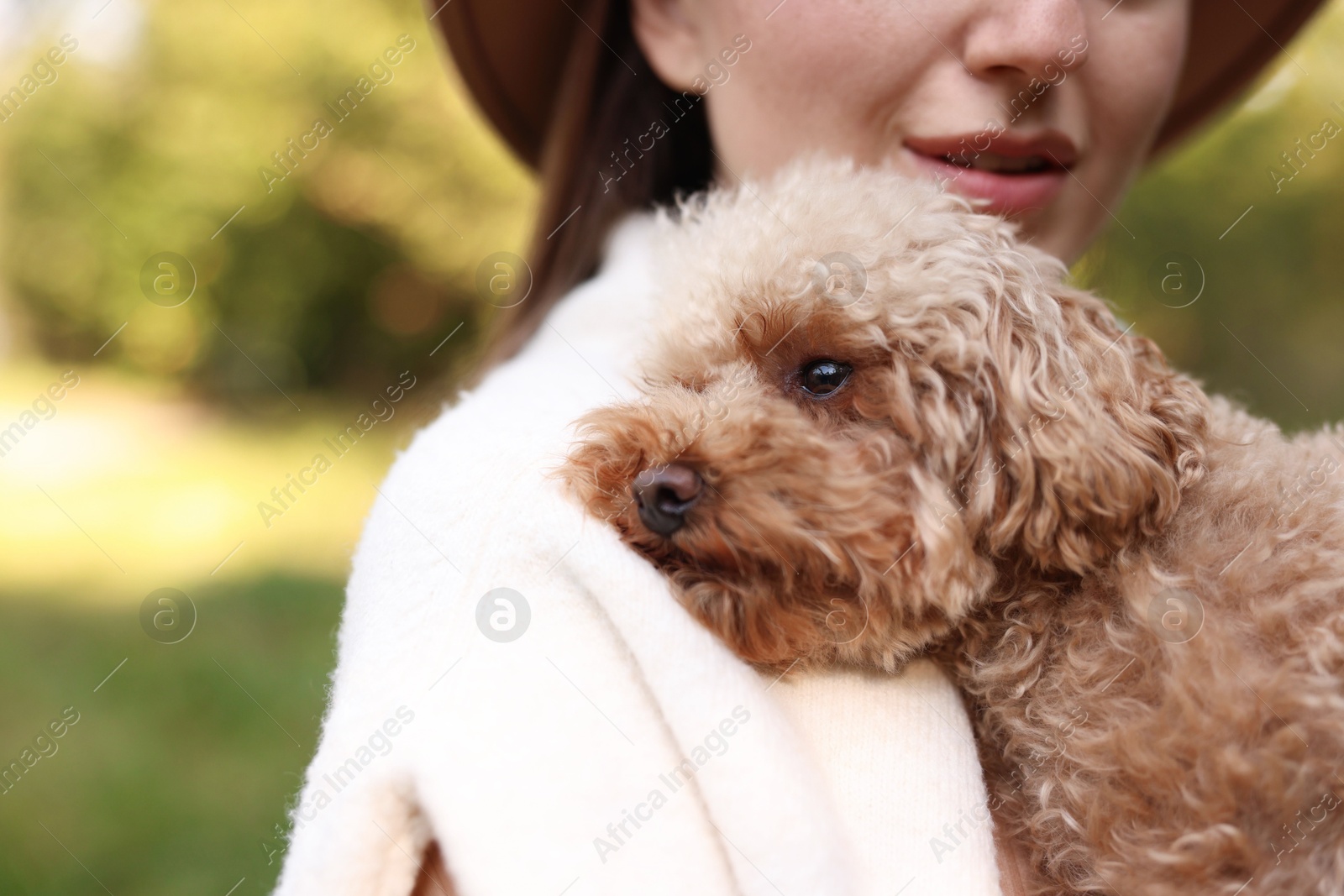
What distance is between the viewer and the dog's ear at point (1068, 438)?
1.59 meters

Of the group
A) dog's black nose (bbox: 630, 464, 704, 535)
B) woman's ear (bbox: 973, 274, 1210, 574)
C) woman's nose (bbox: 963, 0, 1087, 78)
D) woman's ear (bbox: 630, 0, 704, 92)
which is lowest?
woman's ear (bbox: 973, 274, 1210, 574)

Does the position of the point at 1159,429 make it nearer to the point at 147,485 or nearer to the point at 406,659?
the point at 406,659

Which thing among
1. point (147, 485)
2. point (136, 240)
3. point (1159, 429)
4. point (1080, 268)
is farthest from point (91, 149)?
point (1159, 429)

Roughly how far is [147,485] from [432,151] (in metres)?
7.24

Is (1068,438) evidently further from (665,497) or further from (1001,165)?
(1001,165)

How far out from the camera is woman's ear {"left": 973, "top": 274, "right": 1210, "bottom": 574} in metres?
1.59

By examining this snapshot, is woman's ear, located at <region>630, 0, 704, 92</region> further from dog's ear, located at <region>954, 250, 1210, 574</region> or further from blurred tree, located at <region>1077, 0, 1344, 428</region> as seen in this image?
blurred tree, located at <region>1077, 0, 1344, 428</region>

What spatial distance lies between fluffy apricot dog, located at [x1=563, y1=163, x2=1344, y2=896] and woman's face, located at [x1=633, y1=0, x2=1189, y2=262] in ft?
0.81

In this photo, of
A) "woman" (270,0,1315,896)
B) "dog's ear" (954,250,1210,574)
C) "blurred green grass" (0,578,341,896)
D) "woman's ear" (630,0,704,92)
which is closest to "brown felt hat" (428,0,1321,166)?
"woman's ear" (630,0,704,92)

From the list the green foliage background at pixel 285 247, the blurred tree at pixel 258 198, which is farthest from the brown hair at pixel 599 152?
the blurred tree at pixel 258 198

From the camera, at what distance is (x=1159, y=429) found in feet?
5.39

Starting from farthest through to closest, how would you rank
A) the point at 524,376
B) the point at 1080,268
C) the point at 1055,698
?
the point at 1080,268
the point at 524,376
the point at 1055,698

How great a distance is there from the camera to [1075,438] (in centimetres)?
160

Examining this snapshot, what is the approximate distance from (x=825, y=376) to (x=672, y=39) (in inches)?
43.7
